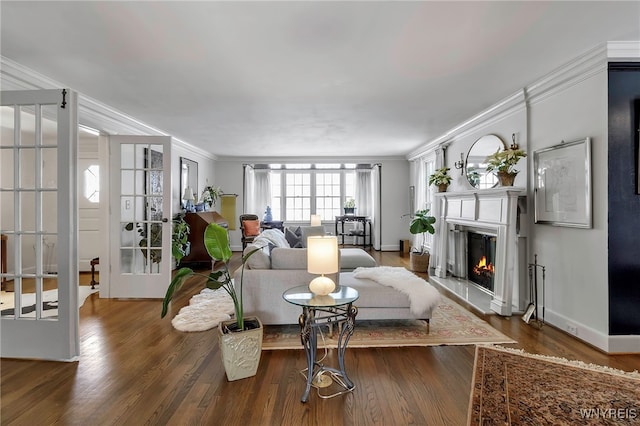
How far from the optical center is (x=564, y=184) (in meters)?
3.12

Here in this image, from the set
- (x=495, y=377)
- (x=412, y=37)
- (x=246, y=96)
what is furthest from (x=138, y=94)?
(x=495, y=377)

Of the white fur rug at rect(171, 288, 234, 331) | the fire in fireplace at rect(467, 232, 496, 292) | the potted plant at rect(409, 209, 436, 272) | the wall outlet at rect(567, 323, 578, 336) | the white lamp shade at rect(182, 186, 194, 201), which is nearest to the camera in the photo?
the wall outlet at rect(567, 323, 578, 336)

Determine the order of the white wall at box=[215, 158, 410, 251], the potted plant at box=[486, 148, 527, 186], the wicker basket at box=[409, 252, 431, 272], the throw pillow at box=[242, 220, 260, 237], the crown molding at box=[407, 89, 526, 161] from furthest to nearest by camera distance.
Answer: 1. the white wall at box=[215, 158, 410, 251]
2. the throw pillow at box=[242, 220, 260, 237]
3. the wicker basket at box=[409, 252, 431, 272]
4. the crown molding at box=[407, 89, 526, 161]
5. the potted plant at box=[486, 148, 527, 186]

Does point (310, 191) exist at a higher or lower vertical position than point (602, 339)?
higher

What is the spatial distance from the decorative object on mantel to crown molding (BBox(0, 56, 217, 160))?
4.83 metres

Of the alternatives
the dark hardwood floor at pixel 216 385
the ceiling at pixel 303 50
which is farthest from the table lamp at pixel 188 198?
the dark hardwood floor at pixel 216 385

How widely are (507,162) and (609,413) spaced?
8.50 ft

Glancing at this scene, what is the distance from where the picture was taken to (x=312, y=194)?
362 inches

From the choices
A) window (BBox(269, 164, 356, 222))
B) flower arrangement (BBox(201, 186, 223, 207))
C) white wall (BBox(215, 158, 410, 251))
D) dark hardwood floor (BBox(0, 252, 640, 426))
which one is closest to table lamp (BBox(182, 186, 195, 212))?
flower arrangement (BBox(201, 186, 223, 207))

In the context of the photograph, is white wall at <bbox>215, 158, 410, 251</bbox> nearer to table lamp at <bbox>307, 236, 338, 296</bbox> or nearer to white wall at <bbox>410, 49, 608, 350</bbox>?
white wall at <bbox>410, 49, 608, 350</bbox>

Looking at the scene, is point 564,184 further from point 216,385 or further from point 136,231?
point 136,231

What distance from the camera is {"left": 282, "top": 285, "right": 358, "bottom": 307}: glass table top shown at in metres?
2.15

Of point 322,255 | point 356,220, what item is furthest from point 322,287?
point 356,220

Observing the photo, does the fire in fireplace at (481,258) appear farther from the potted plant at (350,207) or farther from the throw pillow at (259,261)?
the potted plant at (350,207)
